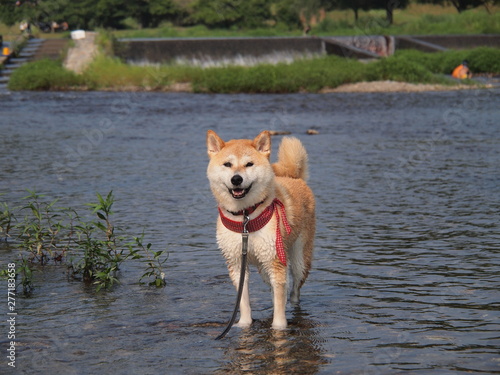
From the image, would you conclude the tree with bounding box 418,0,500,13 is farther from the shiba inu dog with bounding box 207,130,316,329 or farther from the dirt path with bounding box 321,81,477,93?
the shiba inu dog with bounding box 207,130,316,329

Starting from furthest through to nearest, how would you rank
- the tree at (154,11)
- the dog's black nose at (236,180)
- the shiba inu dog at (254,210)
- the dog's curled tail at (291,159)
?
1. the tree at (154,11)
2. the dog's curled tail at (291,159)
3. the shiba inu dog at (254,210)
4. the dog's black nose at (236,180)

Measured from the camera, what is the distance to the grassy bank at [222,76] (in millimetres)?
36156

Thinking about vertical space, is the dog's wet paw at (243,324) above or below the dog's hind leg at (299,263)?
below

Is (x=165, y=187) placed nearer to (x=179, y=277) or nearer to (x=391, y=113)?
(x=179, y=277)

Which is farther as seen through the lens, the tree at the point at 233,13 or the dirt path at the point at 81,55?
the tree at the point at 233,13

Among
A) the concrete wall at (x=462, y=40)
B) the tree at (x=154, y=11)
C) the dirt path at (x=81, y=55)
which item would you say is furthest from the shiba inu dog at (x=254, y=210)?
the tree at (x=154, y=11)

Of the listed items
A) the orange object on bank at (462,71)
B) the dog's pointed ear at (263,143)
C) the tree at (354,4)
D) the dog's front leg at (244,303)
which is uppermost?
the tree at (354,4)

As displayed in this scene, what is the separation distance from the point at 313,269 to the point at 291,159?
5.92 ft

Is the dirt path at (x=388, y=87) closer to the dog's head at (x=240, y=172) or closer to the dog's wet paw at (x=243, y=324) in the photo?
the dog's wet paw at (x=243, y=324)

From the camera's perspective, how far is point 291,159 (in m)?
7.97

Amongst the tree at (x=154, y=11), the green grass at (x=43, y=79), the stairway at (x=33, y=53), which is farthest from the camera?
the tree at (x=154, y=11)

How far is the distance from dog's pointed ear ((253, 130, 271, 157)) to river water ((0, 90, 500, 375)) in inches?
63.2

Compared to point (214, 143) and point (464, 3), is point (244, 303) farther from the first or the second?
point (464, 3)

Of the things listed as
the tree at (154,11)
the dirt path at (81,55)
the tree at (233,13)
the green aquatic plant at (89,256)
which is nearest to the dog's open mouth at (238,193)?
the green aquatic plant at (89,256)
